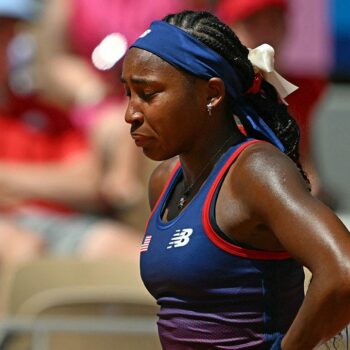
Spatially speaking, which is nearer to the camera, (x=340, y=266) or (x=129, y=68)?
(x=340, y=266)

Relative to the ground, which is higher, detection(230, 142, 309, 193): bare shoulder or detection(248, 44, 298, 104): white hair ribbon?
detection(248, 44, 298, 104): white hair ribbon

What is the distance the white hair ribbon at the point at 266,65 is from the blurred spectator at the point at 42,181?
270 cm

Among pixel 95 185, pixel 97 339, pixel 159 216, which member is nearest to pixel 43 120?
pixel 95 185

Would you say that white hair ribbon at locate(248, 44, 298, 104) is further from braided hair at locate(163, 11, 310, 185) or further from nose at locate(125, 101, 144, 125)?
nose at locate(125, 101, 144, 125)

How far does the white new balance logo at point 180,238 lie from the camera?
274 cm

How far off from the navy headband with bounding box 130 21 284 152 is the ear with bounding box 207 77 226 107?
0.01 m

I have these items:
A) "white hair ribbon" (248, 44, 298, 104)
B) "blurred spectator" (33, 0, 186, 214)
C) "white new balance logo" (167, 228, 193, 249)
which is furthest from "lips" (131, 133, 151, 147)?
"blurred spectator" (33, 0, 186, 214)

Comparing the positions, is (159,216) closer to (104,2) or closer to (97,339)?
(97,339)

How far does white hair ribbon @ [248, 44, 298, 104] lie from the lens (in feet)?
9.51

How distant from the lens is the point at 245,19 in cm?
574

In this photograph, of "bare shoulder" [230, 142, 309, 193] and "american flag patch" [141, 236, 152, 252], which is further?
"american flag patch" [141, 236, 152, 252]

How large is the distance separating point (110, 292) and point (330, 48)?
8.42 ft

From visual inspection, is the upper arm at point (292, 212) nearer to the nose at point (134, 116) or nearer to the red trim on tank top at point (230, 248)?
the red trim on tank top at point (230, 248)

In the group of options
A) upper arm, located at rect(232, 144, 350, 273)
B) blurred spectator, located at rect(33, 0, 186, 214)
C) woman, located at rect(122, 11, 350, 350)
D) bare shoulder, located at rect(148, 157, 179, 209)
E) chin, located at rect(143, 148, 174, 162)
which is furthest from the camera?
blurred spectator, located at rect(33, 0, 186, 214)
